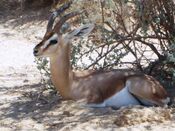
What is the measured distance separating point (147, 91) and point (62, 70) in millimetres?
1097

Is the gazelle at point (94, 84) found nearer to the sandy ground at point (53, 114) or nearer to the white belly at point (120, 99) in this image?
the white belly at point (120, 99)

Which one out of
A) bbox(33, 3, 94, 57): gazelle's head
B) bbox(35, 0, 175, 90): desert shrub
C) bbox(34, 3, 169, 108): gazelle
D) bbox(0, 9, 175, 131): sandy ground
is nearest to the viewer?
bbox(0, 9, 175, 131): sandy ground

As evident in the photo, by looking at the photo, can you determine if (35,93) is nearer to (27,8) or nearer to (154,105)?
(154,105)

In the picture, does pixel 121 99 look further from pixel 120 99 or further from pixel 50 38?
pixel 50 38

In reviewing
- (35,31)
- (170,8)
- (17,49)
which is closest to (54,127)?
(170,8)

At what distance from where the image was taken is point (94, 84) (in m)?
7.04

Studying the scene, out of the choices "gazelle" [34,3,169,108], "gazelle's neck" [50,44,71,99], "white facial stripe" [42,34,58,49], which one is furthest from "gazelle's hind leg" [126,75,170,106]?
"white facial stripe" [42,34,58,49]

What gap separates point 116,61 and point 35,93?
128 centimetres

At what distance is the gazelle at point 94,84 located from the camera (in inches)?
271

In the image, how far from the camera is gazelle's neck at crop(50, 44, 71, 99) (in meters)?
6.94

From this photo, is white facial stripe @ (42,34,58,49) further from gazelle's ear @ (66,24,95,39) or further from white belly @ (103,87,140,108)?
white belly @ (103,87,140,108)

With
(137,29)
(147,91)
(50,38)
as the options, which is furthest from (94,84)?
(137,29)

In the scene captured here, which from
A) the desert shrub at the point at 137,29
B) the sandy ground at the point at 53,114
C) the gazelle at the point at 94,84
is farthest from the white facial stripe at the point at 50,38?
the desert shrub at the point at 137,29

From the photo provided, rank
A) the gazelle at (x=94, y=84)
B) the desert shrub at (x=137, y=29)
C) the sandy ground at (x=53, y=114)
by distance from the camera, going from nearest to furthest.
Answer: the sandy ground at (x=53, y=114) → the gazelle at (x=94, y=84) → the desert shrub at (x=137, y=29)
